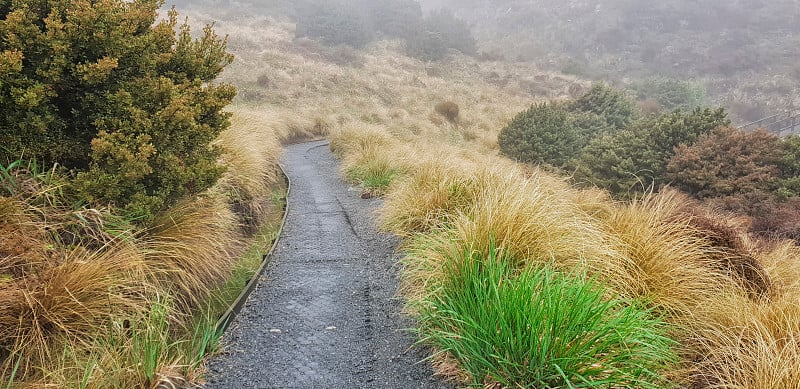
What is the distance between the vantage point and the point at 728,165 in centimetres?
1073

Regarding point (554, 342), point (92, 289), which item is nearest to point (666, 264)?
point (554, 342)

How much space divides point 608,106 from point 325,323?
19.6 metres

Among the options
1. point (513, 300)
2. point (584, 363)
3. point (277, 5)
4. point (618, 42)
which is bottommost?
point (584, 363)

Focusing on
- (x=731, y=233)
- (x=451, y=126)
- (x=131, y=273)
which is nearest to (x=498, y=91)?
(x=451, y=126)

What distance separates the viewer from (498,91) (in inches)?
1356

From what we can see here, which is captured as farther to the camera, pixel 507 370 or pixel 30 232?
pixel 30 232

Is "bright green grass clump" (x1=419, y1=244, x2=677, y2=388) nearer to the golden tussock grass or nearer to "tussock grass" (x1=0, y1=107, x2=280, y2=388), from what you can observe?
"tussock grass" (x1=0, y1=107, x2=280, y2=388)

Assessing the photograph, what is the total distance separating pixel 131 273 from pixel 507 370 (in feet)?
9.06

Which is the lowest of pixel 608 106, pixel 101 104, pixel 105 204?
pixel 608 106

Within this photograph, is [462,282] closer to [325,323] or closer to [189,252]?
[325,323]

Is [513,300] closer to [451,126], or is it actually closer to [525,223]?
[525,223]

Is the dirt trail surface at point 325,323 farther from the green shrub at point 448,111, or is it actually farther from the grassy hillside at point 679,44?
the grassy hillside at point 679,44

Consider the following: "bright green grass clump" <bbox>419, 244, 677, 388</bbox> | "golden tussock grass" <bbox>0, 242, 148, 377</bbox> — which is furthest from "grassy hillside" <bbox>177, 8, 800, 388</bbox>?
"golden tussock grass" <bbox>0, 242, 148, 377</bbox>

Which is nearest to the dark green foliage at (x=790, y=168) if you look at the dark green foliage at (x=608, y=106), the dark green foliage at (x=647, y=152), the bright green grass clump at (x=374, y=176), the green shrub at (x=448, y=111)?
the dark green foliage at (x=647, y=152)
